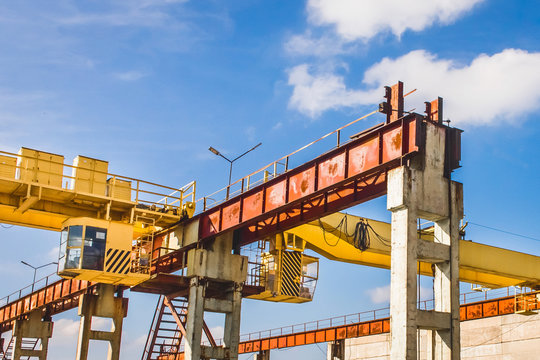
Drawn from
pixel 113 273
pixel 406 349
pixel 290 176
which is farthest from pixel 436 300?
pixel 113 273

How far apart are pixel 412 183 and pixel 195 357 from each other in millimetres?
13268

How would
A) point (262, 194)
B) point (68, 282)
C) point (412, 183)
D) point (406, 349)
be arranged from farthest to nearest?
1. point (68, 282)
2. point (262, 194)
3. point (412, 183)
4. point (406, 349)

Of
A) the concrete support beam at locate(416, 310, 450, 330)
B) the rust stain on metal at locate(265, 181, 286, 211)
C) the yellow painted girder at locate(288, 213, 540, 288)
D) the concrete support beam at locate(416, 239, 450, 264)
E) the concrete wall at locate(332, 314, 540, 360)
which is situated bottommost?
the concrete support beam at locate(416, 310, 450, 330)

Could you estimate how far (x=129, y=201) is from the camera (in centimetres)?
3005

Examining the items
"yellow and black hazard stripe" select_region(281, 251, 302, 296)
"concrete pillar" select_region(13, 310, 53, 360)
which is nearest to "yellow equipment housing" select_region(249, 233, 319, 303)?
"yellow and black hazard stripe" select_region(281, 251, 302, 296)

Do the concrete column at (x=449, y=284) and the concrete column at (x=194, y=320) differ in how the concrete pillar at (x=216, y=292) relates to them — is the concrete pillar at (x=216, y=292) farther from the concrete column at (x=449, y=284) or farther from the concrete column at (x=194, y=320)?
the concrete column at (x=449, y=284)

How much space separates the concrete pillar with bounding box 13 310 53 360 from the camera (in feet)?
156

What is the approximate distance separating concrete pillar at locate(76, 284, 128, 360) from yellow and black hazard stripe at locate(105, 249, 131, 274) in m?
8.88

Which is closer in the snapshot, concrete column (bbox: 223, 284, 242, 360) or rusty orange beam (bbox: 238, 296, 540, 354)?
Answer: concrete column (bbox: 223, 284, 242, 360)

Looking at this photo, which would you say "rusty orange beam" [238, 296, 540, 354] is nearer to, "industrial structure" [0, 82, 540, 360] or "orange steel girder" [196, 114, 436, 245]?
"industrial structure" [0, 82, 540, 360]

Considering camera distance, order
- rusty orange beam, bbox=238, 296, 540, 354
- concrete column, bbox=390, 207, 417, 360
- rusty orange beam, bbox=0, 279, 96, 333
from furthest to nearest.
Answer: rusty orange beam, bbox=0, 279, 96, 333
rusty orange beam, bbox=238, 296, 540, 354
concrete column, bbox=390, 207, 417, 360

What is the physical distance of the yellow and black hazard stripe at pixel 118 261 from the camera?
28578 mm

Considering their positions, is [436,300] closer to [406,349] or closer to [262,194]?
[406,349]

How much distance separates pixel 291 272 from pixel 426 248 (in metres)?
14.0
